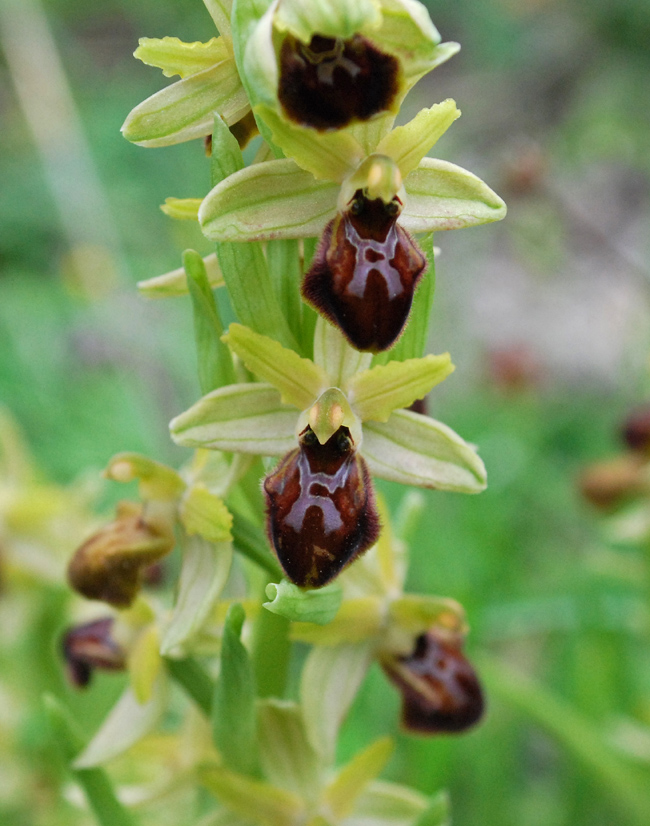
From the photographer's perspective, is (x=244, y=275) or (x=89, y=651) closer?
(x=244, y=275)

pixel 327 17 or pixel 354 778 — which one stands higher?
pixel 327 17

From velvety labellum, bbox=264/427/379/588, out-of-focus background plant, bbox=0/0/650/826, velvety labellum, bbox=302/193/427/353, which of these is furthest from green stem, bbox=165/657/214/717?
out-of-focus background plant, bbox=0/0/650/826

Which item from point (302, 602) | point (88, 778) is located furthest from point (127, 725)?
point (302, 602)

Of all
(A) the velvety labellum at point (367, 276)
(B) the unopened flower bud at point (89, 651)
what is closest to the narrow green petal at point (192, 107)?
(A) the velvety labellum at point (367, 276)

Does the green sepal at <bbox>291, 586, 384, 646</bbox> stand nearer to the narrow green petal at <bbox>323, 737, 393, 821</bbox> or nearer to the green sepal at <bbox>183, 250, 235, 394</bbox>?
the narrow green petal at <bbox>323, 737, 393, 821</bbox>

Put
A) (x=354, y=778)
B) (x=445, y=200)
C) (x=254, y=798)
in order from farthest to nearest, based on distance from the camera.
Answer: (x=354, y=778) → (x=254, y=798) → (x=445, y=200)

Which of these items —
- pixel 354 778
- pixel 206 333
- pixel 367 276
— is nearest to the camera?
pixel 367 276

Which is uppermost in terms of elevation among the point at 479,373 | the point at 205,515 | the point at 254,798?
the point at 205,515

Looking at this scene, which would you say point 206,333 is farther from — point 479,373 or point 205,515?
point 479,373
